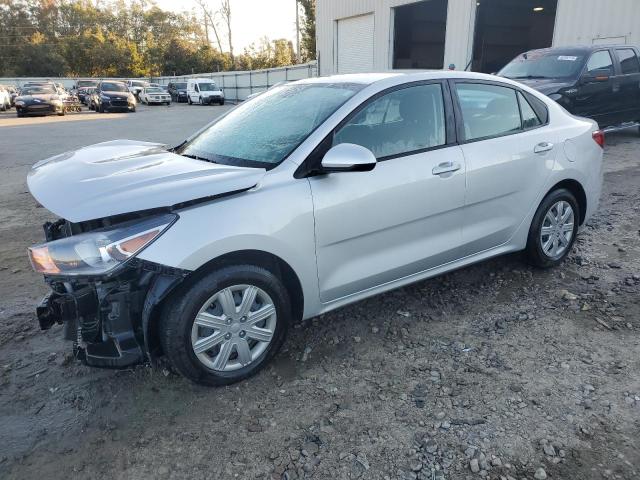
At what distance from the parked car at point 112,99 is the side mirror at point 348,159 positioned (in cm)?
2770

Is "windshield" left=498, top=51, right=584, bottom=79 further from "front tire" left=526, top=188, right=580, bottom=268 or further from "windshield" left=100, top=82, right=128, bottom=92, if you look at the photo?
"windshield" left=100, top=82, right=128, bottom=92

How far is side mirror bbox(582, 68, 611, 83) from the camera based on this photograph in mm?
9070

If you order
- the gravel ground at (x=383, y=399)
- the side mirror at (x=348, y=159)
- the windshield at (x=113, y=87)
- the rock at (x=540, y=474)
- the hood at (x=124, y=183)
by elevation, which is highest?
the side mirror at (x=348, y=159)

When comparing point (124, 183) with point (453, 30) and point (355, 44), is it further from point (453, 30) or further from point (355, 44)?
point (355, 44)

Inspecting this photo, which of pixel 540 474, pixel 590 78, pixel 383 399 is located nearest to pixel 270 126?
pixel 383 399

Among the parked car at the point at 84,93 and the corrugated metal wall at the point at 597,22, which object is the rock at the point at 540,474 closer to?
the corrugated metal wall at the point at 597,22

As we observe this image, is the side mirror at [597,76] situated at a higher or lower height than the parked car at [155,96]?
higher

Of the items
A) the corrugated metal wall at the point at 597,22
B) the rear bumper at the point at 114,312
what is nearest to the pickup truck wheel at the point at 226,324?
the rear bumper at the point at 114,312

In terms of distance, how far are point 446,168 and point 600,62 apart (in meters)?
8.20

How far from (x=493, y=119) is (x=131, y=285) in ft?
9.20

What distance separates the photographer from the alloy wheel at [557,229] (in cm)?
411

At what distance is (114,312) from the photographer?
2.53 meters

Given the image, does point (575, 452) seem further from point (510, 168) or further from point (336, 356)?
point (510, 168)

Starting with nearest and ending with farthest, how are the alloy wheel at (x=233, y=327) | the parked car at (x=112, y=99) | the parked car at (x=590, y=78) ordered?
1. the alloy wheel at (x=233, y=327)
2. the parked car at (x=590, y=78)
3. the parked car at (x=112, y=99)
